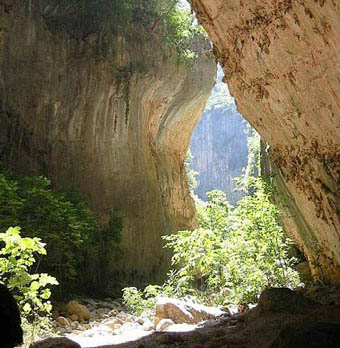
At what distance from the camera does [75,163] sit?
12305 mm

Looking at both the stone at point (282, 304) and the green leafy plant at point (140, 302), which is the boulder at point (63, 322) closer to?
the green leafy plant at point (140, 302)

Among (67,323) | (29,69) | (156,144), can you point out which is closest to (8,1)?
(29,69)

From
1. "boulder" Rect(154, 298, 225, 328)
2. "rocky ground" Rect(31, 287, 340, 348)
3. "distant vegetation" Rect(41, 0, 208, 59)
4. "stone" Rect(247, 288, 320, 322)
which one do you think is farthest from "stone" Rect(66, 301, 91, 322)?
"distant vegetation" Rect(41, 0, 208, 59)

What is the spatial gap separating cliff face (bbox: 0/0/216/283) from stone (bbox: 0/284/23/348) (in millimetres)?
9164

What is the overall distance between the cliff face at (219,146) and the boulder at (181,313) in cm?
5316

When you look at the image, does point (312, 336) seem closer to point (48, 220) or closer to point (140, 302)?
point (140, 302)

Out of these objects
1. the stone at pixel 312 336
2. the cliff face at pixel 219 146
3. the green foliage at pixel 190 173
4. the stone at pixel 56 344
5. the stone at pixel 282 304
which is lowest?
the stone at pixel 312 336

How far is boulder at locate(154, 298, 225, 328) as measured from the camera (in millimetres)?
5840

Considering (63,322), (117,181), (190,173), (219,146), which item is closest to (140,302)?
(63,322)

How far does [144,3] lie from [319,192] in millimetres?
10457

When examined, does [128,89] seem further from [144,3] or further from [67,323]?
[67,323]

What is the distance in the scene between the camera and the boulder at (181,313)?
584cm

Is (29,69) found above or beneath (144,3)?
beneath

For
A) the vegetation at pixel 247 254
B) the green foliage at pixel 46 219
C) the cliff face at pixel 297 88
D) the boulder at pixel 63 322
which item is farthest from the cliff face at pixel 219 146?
the cliff face at pixel 297 88
